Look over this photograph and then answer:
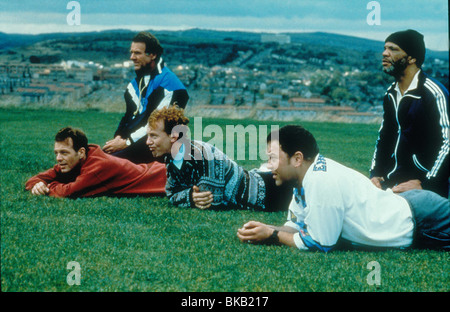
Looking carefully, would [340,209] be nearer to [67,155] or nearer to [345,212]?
[345,212]

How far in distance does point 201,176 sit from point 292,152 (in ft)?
6.04

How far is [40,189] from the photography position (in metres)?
6.25

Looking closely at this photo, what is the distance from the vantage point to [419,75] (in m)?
5.79

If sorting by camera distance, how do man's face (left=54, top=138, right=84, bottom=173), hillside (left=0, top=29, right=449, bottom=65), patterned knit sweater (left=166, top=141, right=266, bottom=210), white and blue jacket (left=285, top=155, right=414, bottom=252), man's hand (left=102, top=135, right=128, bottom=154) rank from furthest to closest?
hillside (left=0, top=29, right=449, bottom=65), man's hand (left=102, top=135, right=128, bottom=154), man's face (left=54, top=138, right=84, bottom=173), patterned knit sweater (left=166, top=141, right=266, bottom=210), white and blue jacket (left=285, top=155, right=414, bottom=252)

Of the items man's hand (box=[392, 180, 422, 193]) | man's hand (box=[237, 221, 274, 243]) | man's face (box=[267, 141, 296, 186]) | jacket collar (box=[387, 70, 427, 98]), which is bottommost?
man's hand (box=[237, 221, 274, 243])

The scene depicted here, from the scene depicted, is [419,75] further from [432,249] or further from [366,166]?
[366,166]

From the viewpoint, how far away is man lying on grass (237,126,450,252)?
424 cm

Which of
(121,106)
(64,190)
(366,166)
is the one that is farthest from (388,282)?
(121,106)

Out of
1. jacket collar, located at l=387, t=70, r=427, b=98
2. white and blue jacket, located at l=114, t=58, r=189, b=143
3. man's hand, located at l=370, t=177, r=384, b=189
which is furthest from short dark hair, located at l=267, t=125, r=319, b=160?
white and blue jacket, located at l=114, t=58, r=189, b=143

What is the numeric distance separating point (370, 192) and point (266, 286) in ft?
4.30

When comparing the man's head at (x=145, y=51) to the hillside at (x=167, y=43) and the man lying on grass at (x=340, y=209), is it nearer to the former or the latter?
the man lying on grass at (x=340, y=209)

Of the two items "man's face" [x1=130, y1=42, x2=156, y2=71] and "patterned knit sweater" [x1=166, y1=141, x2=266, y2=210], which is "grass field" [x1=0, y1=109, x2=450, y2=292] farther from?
"man's face" [x1=130, y1=42, x2=156, y2=71]

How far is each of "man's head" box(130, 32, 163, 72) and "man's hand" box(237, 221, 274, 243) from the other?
3.55 metres
